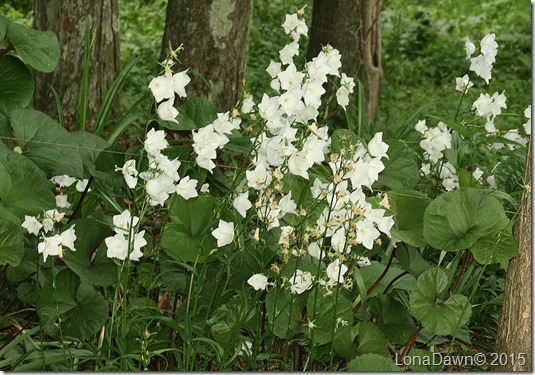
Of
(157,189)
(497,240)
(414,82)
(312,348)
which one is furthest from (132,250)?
(414,82)

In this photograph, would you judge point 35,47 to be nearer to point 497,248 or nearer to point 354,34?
point 497,248

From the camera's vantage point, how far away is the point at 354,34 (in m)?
5.75

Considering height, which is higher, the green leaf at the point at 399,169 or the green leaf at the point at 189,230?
the green leaf at the point at 399,169

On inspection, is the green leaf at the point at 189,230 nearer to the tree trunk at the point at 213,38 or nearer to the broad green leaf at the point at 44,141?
the broad green leaf at the point at 44,141

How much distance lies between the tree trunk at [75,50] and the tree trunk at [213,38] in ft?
1.31

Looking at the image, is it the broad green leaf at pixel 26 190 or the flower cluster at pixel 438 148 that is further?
the flower cluster at pixel 438 148

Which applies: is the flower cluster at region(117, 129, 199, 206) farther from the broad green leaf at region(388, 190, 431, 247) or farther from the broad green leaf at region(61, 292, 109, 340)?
the broad green leaf at region(388, 190, 431, 247)

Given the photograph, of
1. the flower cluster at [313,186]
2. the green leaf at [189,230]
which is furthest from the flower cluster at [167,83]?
the green leaf at [189,230]

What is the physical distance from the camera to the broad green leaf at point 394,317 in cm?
258

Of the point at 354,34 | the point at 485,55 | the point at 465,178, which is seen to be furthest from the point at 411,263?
the point at 354,34

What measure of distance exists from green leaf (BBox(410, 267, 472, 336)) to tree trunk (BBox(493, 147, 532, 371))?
18cm

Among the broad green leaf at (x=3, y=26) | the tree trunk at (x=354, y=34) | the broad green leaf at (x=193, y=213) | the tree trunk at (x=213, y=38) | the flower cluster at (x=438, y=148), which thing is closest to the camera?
the broad green leaf at (x=193, y=213)

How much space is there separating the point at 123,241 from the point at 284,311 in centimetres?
50

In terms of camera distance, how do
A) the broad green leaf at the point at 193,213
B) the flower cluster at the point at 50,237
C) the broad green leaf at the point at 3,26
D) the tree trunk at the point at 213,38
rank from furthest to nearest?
the tree trunk at the point at 213,38
the broad green leaf at the point at 3,26
the broad green leaf at the point at 193,213
the flower cluster at the point at 50,237
